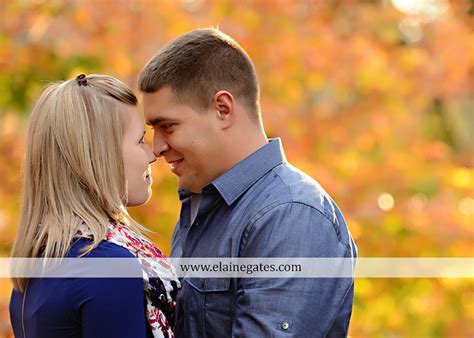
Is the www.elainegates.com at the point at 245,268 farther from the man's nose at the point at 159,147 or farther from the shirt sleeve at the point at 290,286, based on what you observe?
the man's nose at the point at 159,147

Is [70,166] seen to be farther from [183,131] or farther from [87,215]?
[183,131]

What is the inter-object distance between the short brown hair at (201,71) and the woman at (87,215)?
13 centimetres

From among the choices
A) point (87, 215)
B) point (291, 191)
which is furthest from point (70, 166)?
point (291, 191)

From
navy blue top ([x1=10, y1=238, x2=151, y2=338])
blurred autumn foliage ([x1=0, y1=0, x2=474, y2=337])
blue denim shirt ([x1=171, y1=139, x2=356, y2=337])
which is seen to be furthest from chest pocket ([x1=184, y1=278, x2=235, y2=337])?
blurred autumn foliage ([x1=0, y1=0, x2=474, y2=337])

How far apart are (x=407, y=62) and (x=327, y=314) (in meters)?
A: 3.49

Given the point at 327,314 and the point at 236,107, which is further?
the point at 236,107

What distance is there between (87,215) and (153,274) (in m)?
0.22

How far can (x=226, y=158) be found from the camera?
6.61 feet

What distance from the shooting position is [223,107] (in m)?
2.00

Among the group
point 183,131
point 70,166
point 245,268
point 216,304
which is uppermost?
point 183,131

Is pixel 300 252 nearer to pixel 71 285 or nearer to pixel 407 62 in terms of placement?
pixel 71 285

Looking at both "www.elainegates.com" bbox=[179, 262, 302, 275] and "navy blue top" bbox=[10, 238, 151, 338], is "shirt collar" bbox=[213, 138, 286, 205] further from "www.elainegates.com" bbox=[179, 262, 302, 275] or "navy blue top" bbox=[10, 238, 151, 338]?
"navy blue top" bbox=[10, 238, 151, 338]

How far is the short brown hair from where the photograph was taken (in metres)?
1.99

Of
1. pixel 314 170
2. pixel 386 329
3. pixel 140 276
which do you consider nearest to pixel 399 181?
pixel 314 170
